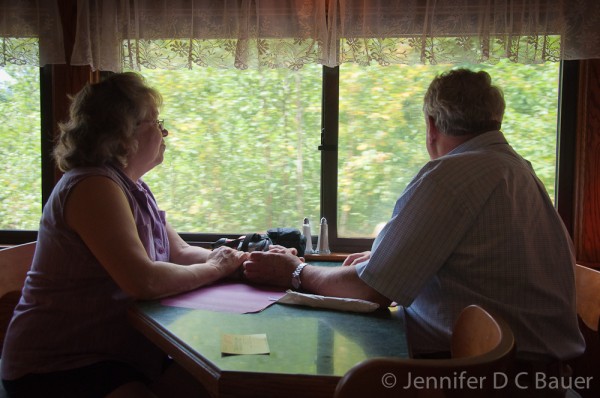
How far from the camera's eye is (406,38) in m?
2.40

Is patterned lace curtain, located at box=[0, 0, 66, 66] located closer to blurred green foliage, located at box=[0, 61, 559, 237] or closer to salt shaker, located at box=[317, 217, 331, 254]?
blurred green foliage, located at box=[0, 61, 559, 237]

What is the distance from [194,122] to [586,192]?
183cm

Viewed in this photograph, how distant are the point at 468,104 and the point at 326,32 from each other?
1013mm

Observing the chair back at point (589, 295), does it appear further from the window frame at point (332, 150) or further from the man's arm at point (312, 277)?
the window frame at point (332, 150)

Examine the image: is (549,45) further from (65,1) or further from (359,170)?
(65,1)

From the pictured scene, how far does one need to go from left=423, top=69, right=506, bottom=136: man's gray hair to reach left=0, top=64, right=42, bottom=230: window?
208cm

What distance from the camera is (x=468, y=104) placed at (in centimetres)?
159

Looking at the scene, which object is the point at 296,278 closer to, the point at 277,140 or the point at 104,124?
the point at 104,124

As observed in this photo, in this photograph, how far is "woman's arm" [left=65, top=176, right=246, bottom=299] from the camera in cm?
141

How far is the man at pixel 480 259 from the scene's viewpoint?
1.35 metres

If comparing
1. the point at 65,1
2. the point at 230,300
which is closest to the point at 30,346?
the point at 230,300

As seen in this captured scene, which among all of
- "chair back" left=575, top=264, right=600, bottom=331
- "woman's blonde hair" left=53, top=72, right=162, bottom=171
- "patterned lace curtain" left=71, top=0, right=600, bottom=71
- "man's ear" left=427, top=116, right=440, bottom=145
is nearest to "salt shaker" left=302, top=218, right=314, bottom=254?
"patterned lace curtain" left=71, top=0, right=600, bottom=71

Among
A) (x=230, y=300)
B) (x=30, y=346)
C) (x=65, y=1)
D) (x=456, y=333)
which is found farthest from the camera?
(x=65, y=1)

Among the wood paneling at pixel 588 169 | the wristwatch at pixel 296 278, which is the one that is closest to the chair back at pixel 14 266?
the wristwatch at pixel 296 278
